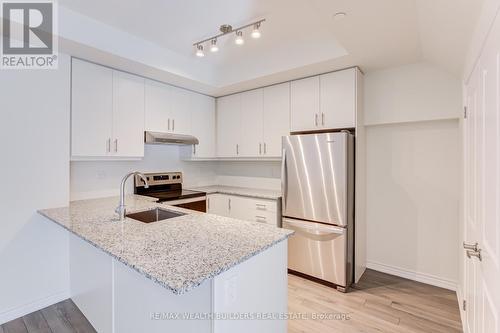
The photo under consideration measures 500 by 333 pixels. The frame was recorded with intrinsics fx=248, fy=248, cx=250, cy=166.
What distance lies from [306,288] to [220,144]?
2.42m

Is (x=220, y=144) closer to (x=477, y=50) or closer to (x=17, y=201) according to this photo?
(x=17, y=201)

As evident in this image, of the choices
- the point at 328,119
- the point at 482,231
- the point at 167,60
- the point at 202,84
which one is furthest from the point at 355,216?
the point at 167,60

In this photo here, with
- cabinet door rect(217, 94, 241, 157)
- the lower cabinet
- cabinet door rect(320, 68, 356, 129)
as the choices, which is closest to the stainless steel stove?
the lower cabinet

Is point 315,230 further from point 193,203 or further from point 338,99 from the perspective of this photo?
point 193,203

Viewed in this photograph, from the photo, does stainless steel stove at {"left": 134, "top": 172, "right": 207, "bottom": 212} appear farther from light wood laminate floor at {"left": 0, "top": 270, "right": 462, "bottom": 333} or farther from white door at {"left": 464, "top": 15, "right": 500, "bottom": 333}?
white door at {"left": 464, "top": 15, "right": 500, "bottom": 333}

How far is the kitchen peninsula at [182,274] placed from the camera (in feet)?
3.76

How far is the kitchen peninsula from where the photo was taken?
1.14 metres

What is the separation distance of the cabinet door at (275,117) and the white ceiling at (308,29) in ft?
0.90

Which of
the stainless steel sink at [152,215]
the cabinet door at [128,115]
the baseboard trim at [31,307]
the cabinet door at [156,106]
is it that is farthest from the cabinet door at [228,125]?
the baseboard trim at [31,307]

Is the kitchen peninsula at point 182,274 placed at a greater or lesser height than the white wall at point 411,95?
lesser

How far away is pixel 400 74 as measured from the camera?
2.78 meters
